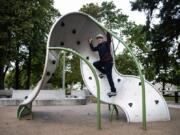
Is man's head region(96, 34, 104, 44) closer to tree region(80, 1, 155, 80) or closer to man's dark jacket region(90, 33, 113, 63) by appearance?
man's dark jacket region(90, 33, 113, 63)

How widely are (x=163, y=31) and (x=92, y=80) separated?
410 inches

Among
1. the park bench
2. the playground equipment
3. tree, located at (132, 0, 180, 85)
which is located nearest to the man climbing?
the playground equipment

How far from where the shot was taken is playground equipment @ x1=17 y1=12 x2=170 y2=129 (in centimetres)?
1073

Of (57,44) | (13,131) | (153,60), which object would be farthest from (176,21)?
(13,131)

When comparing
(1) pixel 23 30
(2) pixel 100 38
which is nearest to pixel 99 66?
(2) pixel 100 38

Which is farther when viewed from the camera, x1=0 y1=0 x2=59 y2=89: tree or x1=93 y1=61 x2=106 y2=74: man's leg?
x1=0 y1=0 x2=59 y2=89: tree

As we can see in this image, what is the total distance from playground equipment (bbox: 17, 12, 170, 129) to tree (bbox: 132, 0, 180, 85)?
355 inches

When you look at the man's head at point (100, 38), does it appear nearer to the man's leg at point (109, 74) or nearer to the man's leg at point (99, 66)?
the man's leg at point (99, 66)

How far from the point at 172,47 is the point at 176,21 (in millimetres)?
2484

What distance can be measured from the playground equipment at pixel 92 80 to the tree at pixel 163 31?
9020 mm

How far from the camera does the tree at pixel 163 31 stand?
67.2 ft

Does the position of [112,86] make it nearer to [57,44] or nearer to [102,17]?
[57,44]

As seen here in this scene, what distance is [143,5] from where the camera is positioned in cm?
2128

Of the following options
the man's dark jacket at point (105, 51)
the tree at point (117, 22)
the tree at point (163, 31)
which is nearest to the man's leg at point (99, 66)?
the man's dark jacket at point (105, 51)
